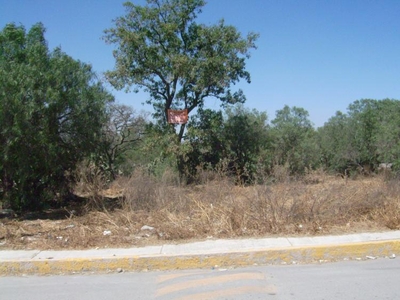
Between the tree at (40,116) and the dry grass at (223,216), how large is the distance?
137cm

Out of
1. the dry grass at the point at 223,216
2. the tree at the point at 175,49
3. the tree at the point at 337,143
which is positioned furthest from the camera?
the tree at the point at 337,143

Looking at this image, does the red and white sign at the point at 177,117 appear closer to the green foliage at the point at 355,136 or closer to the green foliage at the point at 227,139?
the green foliage at the point at 227,139

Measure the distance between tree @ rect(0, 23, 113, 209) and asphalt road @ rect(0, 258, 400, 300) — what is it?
12.2 feet

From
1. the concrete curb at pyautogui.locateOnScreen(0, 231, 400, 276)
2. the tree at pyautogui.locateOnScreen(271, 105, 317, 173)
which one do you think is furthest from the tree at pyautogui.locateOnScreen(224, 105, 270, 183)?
the concrete curb at pyautogui.locateOnScreen(0, 231, 400, 276)

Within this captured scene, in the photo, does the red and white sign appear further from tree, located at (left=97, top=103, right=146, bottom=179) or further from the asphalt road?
the asphalt road

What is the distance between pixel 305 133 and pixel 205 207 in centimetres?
1274

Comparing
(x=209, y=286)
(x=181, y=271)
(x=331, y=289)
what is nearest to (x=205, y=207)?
(x=181, y=271)

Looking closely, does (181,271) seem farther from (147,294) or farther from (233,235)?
(233,235)

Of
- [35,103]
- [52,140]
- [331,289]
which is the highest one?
[35,103]

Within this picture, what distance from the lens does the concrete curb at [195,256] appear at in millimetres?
5680

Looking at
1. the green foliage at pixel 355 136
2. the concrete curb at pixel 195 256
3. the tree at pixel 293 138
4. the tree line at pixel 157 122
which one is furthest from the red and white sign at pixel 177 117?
the concrete curb at pixel 195 256

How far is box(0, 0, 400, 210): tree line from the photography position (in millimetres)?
8516

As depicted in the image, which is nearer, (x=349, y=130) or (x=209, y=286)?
(x=209, y=286)

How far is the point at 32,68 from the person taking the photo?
822 centimetres
